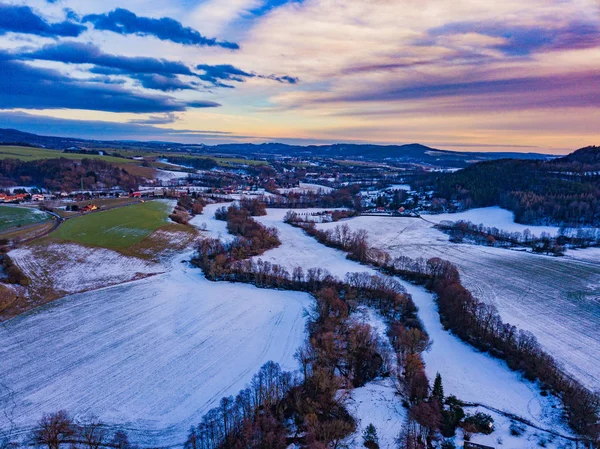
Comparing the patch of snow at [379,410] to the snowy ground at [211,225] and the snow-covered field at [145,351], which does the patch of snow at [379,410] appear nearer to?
the snow-covered field at [145,351]

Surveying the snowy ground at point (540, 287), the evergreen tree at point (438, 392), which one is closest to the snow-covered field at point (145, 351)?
the evergreen tree at point (438, 392)

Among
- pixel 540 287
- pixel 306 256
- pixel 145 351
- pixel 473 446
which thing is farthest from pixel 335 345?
pixel 540 287

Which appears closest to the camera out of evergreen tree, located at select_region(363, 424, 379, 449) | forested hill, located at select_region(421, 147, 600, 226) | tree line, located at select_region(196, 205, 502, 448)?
evergreen tree, located at select_region(363, 424, 379, 449)

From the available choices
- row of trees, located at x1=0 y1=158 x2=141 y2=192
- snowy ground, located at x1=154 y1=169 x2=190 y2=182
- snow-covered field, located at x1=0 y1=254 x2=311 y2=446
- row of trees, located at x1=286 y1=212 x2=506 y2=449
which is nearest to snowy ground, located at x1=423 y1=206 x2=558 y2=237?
row of trees, located at x1=286 y1=212 x2=506 y2=449

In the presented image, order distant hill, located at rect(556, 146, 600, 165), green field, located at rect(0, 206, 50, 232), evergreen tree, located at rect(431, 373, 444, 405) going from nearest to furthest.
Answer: evergreen tree, located at rect(431, 373, 444, 405) → green field, located at rect(0, 206, 50, 232) → distant hill, located at rect(556, 146, 600, 165)

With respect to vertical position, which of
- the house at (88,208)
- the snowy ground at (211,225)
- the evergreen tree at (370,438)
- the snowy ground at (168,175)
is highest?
the snowy ground at (168,175)

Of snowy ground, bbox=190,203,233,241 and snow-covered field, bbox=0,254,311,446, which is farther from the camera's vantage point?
snowy ground, bbox=190,203,233,241

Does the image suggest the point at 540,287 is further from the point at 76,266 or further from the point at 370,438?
the point at 76,266

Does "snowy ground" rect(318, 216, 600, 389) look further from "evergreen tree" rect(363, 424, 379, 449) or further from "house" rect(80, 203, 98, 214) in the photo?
"house" rect(80, 203, 98, 214)
